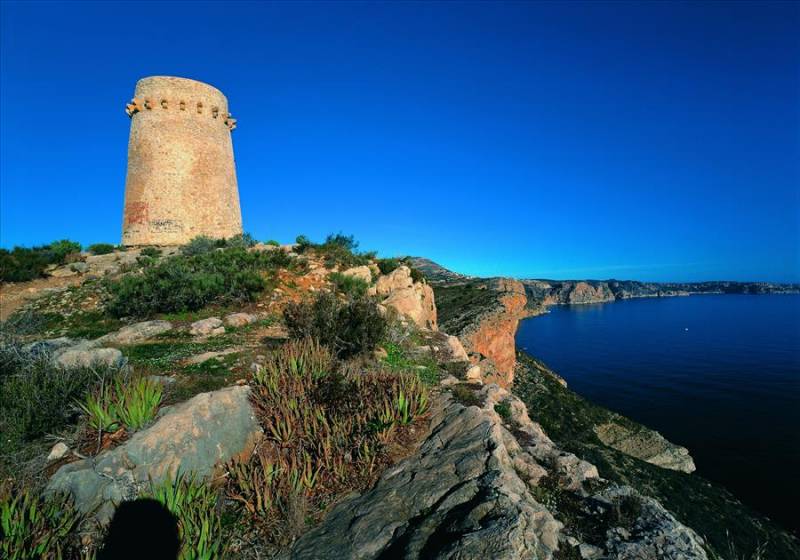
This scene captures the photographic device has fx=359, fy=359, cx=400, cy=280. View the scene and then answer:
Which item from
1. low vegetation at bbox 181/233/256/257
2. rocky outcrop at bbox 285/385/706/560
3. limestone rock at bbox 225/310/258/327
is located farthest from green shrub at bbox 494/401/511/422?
low vegetation at bbox 181/233/256/257

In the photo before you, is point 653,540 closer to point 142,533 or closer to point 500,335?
point 142,533

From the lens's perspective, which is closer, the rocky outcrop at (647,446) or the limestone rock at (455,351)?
the limestone rock at (455,351)

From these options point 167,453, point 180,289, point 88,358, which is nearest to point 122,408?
point 167,453

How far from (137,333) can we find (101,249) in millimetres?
15014

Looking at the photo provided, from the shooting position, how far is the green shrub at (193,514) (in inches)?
118

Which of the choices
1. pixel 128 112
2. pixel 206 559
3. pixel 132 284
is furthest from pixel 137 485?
pixel 128 112

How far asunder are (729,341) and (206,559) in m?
101

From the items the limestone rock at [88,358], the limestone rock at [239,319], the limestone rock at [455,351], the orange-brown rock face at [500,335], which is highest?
the limestone rock at [239,319]

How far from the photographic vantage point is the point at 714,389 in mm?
44375

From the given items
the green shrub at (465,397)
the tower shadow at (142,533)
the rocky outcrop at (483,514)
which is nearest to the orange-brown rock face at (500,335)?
the green shrub at (465,397)

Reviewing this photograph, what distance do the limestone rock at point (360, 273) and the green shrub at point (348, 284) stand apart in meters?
0.36

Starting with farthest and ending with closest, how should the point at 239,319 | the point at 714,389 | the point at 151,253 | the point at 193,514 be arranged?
1. the point at 714,389
2. the point at 151,253
3. the point at 239,319
4. the point at 193,514

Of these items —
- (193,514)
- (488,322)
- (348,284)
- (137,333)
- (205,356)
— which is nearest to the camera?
(193,514)

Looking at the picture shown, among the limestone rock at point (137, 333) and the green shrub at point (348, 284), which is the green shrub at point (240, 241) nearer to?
the green shrub at point (348, 284)
